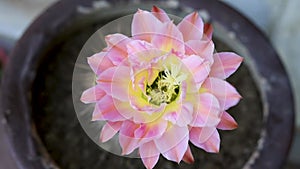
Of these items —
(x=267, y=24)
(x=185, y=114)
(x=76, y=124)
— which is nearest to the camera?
(x=185, y=114)

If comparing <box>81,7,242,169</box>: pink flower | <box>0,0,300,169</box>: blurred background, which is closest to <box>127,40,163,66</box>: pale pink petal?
<box>81,7,242,169</box>: pink flower

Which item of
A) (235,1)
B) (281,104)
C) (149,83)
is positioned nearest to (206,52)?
(149,83)

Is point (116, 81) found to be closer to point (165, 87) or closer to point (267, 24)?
point (165, 87)

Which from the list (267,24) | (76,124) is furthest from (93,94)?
(267,24)

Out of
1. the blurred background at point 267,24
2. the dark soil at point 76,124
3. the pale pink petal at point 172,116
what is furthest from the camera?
the blurred background at point 267,24

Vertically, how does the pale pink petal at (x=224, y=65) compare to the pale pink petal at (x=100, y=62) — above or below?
below

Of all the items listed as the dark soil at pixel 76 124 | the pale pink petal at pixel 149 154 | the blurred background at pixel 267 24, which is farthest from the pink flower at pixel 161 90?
the blurred background at pixel 267 24

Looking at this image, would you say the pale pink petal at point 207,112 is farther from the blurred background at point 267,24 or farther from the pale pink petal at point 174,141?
the blurred background at point 267,24
